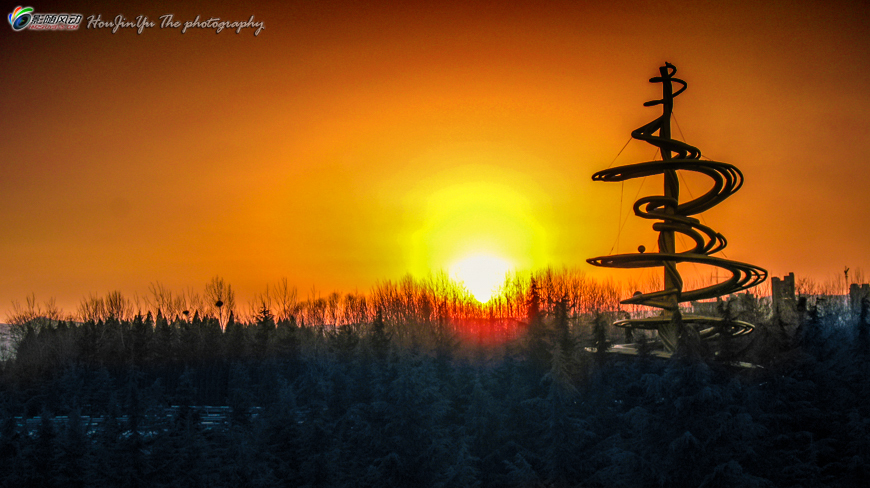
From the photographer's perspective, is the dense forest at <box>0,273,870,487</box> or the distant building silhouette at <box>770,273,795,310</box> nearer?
the dense forest at <box>0,273,870,487</box>

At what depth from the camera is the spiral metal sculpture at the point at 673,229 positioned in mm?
22469

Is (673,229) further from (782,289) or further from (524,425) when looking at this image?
(782,289)

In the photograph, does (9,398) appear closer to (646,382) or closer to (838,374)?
(646,382)

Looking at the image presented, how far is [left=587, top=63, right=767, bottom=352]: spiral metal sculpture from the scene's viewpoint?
22469 mm

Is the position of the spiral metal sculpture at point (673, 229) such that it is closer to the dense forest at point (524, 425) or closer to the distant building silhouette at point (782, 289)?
the dense forest at point (524, 425)

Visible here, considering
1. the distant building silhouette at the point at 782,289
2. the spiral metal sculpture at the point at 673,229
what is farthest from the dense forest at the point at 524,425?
the distant building silhouette at the point at 782,289

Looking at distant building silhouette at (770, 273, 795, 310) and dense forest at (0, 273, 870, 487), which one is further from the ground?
distant building silhouette at (770, 273, 795, 310)

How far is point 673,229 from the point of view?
23219 millimetres

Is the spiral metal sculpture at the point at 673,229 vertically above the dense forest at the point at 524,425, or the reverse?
the spiral metal sculpture at the point at 673,229

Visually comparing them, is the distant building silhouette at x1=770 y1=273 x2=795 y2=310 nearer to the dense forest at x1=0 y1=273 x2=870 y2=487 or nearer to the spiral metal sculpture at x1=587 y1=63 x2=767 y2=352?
the dense forest at x1=0 y1=273 x2=870 y2=487

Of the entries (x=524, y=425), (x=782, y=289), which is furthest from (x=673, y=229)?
(x=782, y=289)

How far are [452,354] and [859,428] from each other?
1488cm

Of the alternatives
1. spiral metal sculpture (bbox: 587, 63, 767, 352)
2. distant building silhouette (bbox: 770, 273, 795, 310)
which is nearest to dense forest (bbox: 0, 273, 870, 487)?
spiral metal sculpture (bbox: 587, 63, 767, 352)

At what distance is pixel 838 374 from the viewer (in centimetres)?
2664
